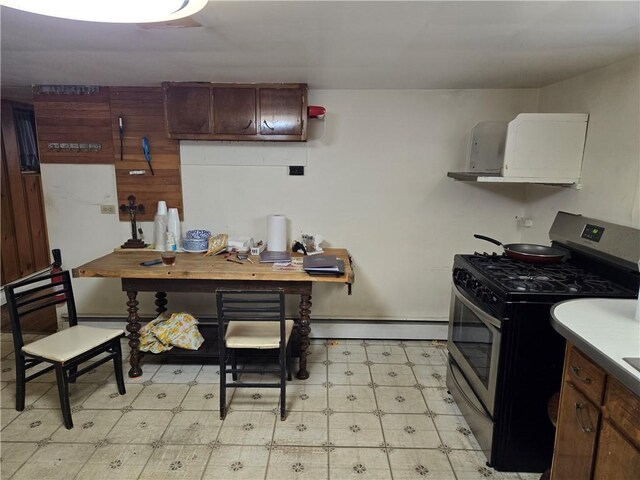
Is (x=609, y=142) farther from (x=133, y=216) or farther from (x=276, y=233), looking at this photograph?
(x=133, y=216)

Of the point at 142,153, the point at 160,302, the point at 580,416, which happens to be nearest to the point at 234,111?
the point at 142,153

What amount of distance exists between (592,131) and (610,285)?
0.99 meters

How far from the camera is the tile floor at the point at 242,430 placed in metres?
1.96

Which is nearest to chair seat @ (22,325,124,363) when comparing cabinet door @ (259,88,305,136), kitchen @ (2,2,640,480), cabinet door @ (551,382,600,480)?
kitchen @ (2,2,640,480)

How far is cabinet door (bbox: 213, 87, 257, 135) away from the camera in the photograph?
2.87m

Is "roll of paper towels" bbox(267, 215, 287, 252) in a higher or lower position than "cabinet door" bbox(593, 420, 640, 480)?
higher

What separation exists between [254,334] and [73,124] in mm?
2335

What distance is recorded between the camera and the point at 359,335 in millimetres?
3449

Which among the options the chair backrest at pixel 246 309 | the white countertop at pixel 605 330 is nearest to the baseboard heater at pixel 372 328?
the chair backrest at pixel 246 309

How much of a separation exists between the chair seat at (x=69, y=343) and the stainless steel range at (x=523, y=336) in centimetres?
218

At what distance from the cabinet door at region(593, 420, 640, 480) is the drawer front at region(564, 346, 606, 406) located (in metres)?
0.10

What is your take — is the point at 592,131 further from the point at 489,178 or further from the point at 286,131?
the point at 286,131

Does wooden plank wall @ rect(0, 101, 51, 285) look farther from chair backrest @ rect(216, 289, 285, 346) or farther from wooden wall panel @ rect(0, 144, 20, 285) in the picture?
chair backrest @ rect(216, 289, 285, 346)

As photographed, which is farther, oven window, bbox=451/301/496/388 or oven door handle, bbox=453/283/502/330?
oven window, bbox=451/301/496/388
